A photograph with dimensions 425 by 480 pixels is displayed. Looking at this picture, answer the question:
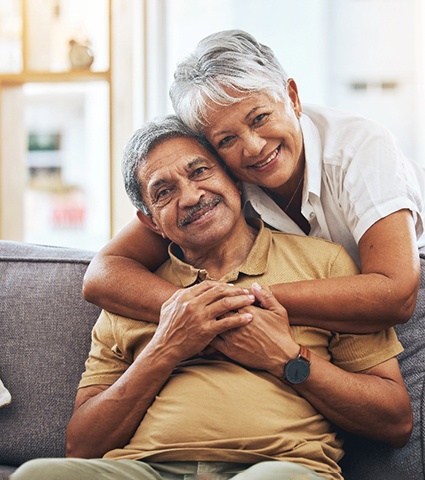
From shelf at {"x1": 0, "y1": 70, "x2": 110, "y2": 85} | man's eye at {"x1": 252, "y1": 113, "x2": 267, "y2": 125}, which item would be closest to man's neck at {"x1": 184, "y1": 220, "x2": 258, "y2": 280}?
man's eye at {"x1": 252, "y1": 113, "x2": 267, "y2": 125}

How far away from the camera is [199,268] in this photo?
1879 mm

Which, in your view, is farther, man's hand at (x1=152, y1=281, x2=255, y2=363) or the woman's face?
the woman's face

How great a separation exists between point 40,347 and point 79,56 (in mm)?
1785

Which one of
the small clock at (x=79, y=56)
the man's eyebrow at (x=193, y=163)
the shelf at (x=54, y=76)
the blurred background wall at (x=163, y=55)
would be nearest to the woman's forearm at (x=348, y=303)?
the man's eyebrow at (x=193, y=163)

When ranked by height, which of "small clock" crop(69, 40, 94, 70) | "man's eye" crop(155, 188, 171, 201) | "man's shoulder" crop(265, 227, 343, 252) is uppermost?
"small clock" crop(69, 40, 94, 70)

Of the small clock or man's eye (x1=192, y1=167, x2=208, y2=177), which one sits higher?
the small clock

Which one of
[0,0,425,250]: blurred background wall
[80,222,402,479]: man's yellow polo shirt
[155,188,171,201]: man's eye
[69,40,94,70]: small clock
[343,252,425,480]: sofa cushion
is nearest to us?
[80,222,402,479]: man's yellow polo shirt

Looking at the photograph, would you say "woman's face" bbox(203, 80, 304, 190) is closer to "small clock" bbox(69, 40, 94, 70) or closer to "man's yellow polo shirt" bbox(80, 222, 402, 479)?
"man's yellow polo shirt" bbox(80, 222, 402, 479)

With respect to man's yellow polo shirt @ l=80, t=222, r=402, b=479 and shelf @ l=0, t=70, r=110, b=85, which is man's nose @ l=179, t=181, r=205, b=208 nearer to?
man's yellow polo shirt @ l=80, t=222, r=402, b=479

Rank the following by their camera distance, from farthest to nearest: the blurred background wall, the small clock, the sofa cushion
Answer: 1. the small clock
2. the blurred background wall
3. the sofa cushion

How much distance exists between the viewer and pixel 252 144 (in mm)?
1781

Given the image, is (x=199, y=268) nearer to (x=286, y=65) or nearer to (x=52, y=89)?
(x=286, y=65)

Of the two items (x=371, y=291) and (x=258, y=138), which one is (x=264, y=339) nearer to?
(x=371, y=291)

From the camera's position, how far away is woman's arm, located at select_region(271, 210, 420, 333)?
163 centimetres
